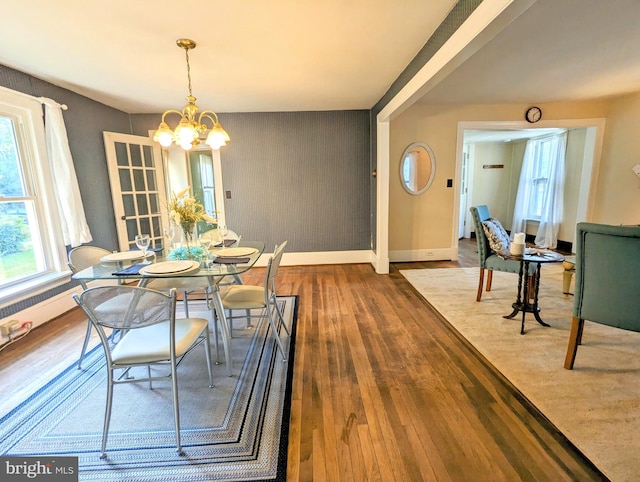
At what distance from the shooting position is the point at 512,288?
132 inches

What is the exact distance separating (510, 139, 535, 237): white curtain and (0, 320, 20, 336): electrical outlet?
296 inches

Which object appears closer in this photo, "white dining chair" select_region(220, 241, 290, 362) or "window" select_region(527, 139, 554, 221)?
"white dining chair" select_region(220, 241, 290, 362)

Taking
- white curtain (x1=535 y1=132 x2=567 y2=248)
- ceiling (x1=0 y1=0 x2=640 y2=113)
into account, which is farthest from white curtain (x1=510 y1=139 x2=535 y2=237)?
ceiling (x1=0 y1=0 x2=640 y2=113)

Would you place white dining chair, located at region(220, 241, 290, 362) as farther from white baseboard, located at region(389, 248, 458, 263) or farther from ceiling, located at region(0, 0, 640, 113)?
white baseboard, located at region(389, 248, 458, 263)

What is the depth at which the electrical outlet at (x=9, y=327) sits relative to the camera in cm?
236

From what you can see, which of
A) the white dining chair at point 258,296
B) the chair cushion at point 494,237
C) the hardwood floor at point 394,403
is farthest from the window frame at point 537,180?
the white dining chair at point 258,296

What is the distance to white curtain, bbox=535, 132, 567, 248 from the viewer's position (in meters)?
5.16

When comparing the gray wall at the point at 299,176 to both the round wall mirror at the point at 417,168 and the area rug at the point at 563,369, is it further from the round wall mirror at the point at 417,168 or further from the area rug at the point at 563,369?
the area rug at the point at 563,369

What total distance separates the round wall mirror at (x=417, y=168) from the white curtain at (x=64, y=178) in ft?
13.5

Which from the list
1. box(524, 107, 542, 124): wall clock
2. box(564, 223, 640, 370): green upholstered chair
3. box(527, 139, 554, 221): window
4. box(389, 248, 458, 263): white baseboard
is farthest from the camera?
box(527, 139, 554, 221): window

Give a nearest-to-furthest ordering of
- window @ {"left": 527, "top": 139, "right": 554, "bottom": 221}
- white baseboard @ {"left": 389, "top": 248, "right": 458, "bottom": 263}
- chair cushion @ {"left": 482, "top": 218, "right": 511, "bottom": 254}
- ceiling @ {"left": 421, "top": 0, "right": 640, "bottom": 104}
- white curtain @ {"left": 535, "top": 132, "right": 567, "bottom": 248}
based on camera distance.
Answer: ceiling @ {"left": 421, "top": 0, "right": 640, "bottom": 104} < chair cushion @ {"left": 482, "top": 218, "right": 511, "bottom": 254} < white baseboard @ {"left": 389, "top": 248, "right": 458, "bottom": 263} < white curtain @ {"left": 535, "top": 132, "right": 567, "bottom": 248} < window @ {"left": 527, "top": 139, "right": 554, "bottom": 221}

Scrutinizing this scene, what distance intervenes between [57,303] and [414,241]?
4.54m

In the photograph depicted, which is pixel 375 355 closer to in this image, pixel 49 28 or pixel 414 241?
pixel 414 241

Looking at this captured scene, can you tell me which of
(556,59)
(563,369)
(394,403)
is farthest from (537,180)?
(394,403)
